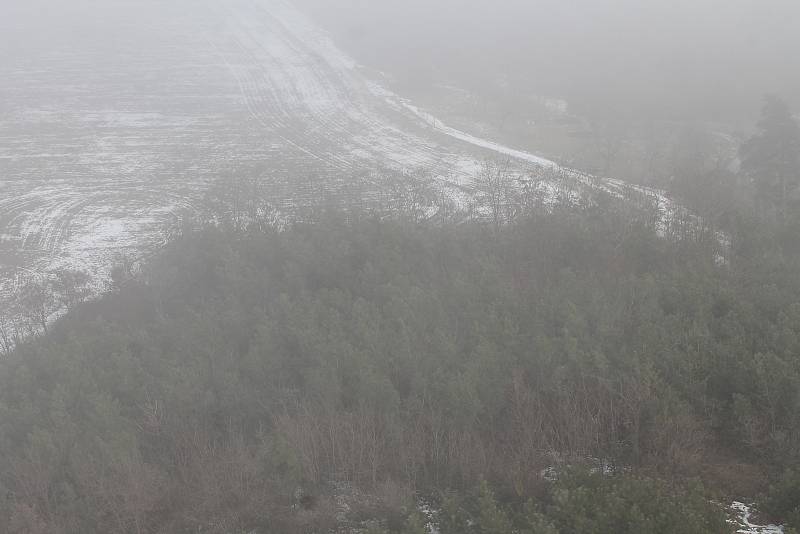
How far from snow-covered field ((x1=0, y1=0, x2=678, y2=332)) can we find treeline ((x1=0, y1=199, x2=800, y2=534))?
4785 millimetres

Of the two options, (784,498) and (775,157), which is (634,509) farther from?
(775,157)

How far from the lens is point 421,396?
26.7ft

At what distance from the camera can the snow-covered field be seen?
16.5m

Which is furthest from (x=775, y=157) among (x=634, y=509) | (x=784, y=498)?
(x=634, y=509)

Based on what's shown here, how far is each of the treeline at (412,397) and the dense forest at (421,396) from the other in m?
0.03

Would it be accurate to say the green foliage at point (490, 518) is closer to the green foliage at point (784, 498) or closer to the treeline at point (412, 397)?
the treeline at point (412, 397)

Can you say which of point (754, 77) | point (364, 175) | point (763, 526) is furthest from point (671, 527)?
point (754, 77)

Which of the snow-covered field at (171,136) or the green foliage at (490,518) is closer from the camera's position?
the green foliage at (490,518)

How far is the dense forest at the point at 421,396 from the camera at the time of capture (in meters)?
6.70

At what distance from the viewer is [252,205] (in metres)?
16.2

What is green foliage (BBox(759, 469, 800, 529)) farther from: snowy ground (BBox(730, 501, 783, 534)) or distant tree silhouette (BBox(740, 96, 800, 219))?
distant tree silhouette (BBox(740, 96, 800, 219))

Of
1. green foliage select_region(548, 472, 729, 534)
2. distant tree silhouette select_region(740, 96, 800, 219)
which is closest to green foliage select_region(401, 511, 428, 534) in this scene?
green foliage select_region(548, 472, 729, 534)

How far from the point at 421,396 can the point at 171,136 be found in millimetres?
18156

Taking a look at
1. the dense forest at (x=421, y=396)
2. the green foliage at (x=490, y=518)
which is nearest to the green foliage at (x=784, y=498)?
the dense forest at (x=421, y=396)
